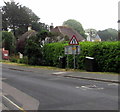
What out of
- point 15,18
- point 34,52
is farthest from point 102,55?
point 15,18

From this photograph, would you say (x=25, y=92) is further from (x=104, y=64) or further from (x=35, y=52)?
(x=35, y=52)

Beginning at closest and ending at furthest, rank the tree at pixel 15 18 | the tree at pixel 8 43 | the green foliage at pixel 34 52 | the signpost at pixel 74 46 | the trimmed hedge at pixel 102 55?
the trimmed hedge at pixel 102 55 → the signpost at pixel 74 46 → the green foliage at pixel 34 52 → the tree at pixel 8 43 → the tree at pixel 15 18

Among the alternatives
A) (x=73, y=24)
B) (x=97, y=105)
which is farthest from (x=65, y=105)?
(x=73, y=24)

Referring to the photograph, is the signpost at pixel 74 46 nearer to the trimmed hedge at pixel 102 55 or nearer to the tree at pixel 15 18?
the trimmed hedge at pixel 102 55

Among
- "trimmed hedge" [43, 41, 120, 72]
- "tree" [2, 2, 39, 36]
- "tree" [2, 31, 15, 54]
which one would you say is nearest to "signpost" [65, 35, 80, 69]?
"trimmed hedge" [43, 41, 120, 72]

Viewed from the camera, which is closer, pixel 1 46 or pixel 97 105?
pixel 97 105

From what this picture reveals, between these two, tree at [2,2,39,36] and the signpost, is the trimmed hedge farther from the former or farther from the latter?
tree at [2,2,39,36]

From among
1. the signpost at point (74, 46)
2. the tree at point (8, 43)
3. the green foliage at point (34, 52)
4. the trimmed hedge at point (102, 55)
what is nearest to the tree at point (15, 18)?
the tree at point (8, 43)

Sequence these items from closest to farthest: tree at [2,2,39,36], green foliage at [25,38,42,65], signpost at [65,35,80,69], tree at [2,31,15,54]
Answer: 1. signpost at [65,35,80,69]
2. green foliage at [25,38,42,65]
3. tree at [2,31,15,54]
4. tree at [2,2,39,36]

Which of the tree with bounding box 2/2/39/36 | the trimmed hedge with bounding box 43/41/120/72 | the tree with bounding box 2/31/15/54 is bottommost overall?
the trimmed hedge with bounding box 43/41/120/72

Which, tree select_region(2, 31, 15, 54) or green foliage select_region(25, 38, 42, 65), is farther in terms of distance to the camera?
tree select_region(2, 31, 15, 54)

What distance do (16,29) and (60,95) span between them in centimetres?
6929

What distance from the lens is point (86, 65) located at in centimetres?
1962

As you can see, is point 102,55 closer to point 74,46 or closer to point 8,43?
point 74,46
